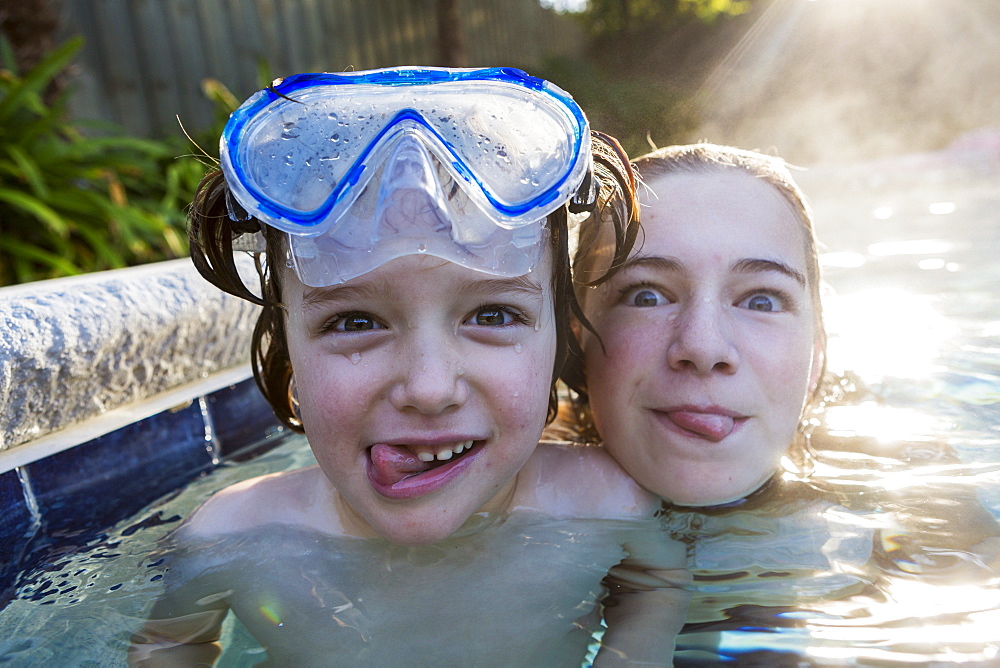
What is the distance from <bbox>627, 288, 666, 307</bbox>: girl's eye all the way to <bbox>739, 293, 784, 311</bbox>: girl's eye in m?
0.20

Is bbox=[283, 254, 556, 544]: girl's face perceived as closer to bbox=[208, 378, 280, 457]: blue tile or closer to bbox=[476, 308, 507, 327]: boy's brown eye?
bbox=[476, 308, 507, 327]: boy's brown eye

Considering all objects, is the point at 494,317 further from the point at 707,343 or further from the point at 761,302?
the point at 761,302

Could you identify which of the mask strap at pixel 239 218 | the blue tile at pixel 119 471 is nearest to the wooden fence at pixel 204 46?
the blue tile at pixel 119 471

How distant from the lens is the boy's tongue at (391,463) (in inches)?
64.8

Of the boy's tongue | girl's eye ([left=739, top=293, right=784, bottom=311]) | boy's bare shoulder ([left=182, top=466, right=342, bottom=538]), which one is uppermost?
girl's eye ([left=739, top=293, right=784, bottom=311])

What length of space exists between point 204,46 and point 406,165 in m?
8.03

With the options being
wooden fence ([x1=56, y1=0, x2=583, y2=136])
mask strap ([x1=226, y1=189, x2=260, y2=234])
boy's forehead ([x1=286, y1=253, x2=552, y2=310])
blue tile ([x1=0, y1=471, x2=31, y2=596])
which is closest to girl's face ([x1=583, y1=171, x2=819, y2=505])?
boy's forehead ([x1=286, y1=253, x2=552, y2=310])

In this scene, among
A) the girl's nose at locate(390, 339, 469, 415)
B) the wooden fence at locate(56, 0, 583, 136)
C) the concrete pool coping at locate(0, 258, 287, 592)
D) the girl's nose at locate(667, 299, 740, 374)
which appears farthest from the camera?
the wooden fence at locate(56, 0, 583, 136)

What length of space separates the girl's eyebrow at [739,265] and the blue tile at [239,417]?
62.6 inches

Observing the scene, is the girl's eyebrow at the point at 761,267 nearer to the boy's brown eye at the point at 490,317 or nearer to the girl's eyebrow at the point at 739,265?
the girl's eyebrow at the point at 739,265

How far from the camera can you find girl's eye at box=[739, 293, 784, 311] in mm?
2074

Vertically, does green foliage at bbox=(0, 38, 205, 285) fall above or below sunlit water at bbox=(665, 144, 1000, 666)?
above


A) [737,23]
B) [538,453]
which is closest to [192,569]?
[538,453]

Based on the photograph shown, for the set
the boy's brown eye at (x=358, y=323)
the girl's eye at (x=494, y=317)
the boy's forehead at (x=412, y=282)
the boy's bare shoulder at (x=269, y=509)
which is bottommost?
the boy's bare shoulder at (x=269, y=509)
